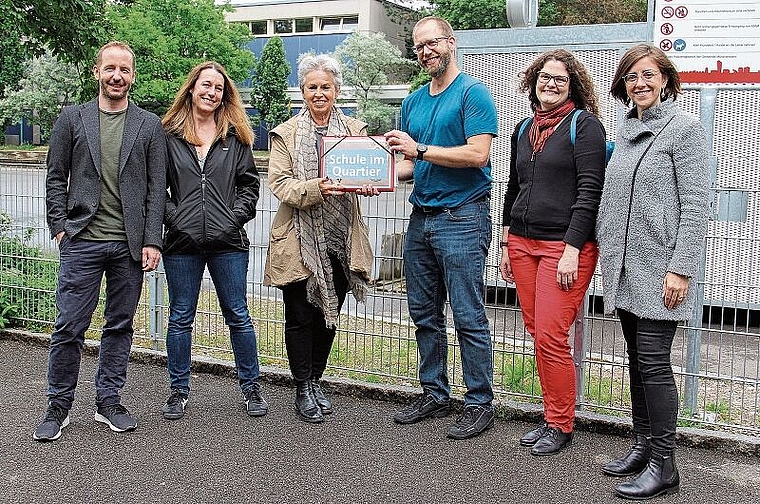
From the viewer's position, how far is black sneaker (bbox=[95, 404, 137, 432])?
199 inches

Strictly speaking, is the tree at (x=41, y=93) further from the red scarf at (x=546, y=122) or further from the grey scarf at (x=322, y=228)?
the red scarf at (x=546, y=122)

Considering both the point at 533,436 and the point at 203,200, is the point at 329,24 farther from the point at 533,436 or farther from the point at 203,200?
the point at 533,436

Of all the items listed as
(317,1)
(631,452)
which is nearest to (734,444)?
(631,452)

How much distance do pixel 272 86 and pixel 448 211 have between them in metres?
50.6

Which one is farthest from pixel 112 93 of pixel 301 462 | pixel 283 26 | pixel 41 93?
pixel 283 26

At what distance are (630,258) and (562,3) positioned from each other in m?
35.4

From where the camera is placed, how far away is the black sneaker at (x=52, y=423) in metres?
4.88

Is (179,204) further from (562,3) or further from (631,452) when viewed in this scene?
(562,3)

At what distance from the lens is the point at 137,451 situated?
4.77 meters

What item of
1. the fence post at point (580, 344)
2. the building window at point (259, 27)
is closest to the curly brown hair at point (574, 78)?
the fence post at point (580, 344)

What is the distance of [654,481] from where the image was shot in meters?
4.21

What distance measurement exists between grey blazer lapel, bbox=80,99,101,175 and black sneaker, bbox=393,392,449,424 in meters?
2.30

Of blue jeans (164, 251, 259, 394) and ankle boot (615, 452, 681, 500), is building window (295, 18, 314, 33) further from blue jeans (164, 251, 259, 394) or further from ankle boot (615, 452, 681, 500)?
ankle boot (615, 452, 681, 500)

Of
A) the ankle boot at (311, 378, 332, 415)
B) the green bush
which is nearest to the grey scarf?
the ankle boot at (311, 378, 332, 415)
